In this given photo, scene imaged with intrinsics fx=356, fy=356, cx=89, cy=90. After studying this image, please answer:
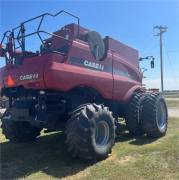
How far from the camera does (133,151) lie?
8.05 meters

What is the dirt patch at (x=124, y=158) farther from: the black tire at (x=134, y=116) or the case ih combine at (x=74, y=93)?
the black tire at (x=134, y=116)

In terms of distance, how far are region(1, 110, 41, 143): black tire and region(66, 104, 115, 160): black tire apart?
7.00 feet

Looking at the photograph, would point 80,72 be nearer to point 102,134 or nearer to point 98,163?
point 102,134

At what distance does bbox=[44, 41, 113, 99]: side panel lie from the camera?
7.06 metres

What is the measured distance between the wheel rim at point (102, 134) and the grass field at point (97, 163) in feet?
1.19

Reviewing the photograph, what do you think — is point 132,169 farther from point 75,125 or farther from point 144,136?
point 144,136

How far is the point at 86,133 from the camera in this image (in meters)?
6.97

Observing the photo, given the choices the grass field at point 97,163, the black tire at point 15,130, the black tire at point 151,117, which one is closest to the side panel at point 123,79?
the black tire at point 151,117

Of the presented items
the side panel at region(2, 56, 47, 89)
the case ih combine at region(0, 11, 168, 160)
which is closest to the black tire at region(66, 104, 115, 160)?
the case ih combine at region(0, 11, 168, 160)

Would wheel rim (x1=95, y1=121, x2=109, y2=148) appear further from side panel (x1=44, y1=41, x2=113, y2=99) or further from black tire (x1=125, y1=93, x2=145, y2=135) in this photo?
black tire (x1=125, y1=93, x2=145, y2=135)

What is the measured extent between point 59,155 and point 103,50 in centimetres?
282

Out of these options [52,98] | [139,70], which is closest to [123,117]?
[139,70]

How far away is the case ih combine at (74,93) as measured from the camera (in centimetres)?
711

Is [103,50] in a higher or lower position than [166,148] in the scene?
higher
